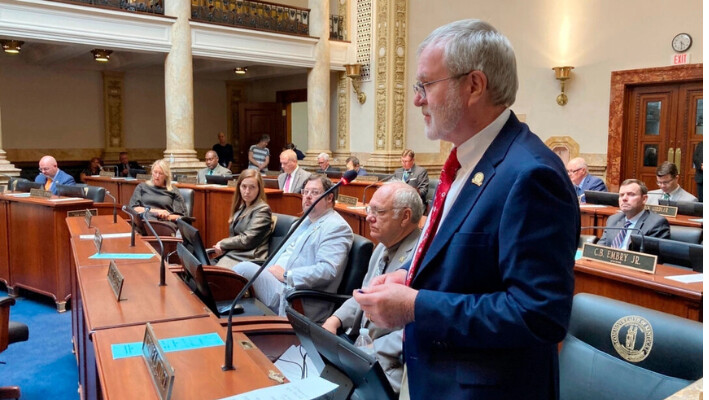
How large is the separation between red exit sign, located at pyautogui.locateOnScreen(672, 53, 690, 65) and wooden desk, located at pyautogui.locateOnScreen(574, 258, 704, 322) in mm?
6180

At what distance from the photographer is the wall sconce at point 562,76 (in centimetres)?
913

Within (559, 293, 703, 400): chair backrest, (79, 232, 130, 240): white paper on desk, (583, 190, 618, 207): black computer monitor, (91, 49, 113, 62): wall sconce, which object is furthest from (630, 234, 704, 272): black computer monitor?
(91, 49, 113, 62): wall sconce

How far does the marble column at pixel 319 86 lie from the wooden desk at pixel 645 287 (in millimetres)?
7623

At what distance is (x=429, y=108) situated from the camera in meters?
1.14

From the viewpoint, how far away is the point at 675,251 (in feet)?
9.64

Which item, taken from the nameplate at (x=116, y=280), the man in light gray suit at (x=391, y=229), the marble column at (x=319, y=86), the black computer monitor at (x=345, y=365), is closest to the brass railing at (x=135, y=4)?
the marble column at (x=319, y=86)

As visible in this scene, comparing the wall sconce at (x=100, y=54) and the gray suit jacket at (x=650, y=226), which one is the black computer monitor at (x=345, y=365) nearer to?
the gray suit jacket at (x=650, y=226)

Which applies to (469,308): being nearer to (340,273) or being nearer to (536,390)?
(536,390)

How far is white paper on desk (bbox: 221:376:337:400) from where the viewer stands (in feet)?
4.32

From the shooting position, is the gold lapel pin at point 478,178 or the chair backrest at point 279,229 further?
the chair backrest at point 279,229

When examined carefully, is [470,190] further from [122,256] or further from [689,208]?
[689,208]

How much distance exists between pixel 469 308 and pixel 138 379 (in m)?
0.86

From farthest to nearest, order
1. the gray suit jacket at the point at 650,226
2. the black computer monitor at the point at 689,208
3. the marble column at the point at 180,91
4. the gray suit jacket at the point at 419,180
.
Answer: the marble column at the point at 180,91 → the gray suit jacket at the point at 419,180 → the black computer monitor at the point at 689,208 → the gray suit jacket at the point at 650,226

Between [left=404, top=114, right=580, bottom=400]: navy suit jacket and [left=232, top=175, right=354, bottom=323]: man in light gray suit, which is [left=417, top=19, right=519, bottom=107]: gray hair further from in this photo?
[left=232, top=175, right=354, bottom=323]: man in light gray suit
